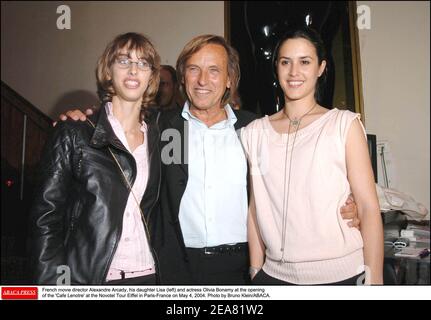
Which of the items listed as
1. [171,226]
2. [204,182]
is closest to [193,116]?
[204,182]

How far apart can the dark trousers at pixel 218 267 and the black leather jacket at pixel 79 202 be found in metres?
0.22

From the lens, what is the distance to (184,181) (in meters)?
1.05

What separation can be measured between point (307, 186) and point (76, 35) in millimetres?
901

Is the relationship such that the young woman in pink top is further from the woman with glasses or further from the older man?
the woman with glasses

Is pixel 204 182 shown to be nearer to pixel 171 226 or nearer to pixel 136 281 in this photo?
pixel 171 226

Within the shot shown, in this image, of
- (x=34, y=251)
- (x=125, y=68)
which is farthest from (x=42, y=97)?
(x=34, y=251)

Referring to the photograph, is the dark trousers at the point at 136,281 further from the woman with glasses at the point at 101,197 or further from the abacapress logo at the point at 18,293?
the abacapress logo at the point at 18,293

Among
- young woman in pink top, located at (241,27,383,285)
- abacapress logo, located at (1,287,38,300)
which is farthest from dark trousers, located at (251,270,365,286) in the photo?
abacapress logo, located at (1,287,38,300)

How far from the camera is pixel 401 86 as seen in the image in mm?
1254

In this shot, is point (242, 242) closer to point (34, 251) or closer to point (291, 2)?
point (34, 251)

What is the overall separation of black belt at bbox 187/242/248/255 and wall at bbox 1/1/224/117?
0.59 m

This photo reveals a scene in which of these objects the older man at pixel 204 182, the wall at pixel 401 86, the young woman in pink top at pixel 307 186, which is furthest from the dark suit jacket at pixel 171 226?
the wall at pixel 401 86

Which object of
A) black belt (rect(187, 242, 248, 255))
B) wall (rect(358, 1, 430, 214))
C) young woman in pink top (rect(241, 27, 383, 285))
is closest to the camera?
young woman in pink top (rect(241, 27, 383, 285))

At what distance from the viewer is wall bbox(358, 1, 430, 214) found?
3.94 feet
